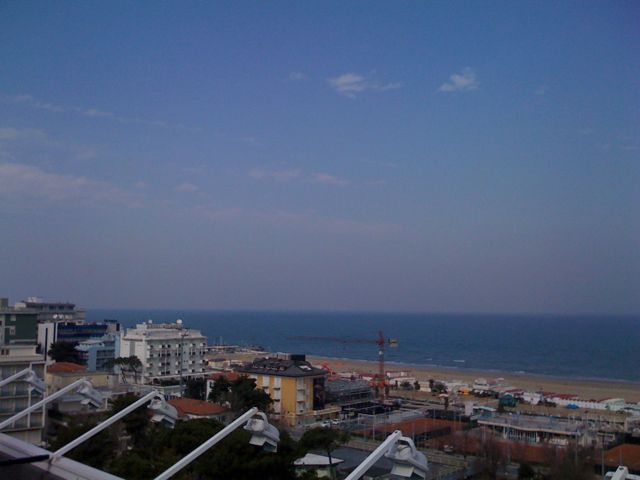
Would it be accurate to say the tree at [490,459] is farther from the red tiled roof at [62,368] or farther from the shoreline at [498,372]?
the shoreline at [498,372]

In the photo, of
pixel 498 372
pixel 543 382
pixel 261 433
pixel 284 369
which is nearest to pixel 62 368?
pixel 284 369

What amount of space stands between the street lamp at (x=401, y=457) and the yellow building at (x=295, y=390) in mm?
12098

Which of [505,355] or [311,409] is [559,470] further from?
[505,355]

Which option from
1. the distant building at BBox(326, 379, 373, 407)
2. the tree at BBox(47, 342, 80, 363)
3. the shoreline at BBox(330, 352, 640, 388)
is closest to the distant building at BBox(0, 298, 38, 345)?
the tree at BBox(47, 342, 80, 363)

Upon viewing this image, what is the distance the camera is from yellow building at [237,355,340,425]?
14227 mm

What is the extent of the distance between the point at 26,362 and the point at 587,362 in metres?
29.2

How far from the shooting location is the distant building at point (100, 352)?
17.8m

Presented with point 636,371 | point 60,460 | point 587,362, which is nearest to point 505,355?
point 587,362

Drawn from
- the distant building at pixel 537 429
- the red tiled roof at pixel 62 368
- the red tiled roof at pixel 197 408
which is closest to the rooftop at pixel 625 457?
the distant building at pixel 537 429

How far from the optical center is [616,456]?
9680 millimetres

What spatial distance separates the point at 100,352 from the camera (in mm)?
18391

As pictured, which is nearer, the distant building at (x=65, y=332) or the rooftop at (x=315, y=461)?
the rooftop at (x=315, y=461)

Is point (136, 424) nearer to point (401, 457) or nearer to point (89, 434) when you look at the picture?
point (89, 434)

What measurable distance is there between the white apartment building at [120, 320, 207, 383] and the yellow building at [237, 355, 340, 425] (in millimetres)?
3683
